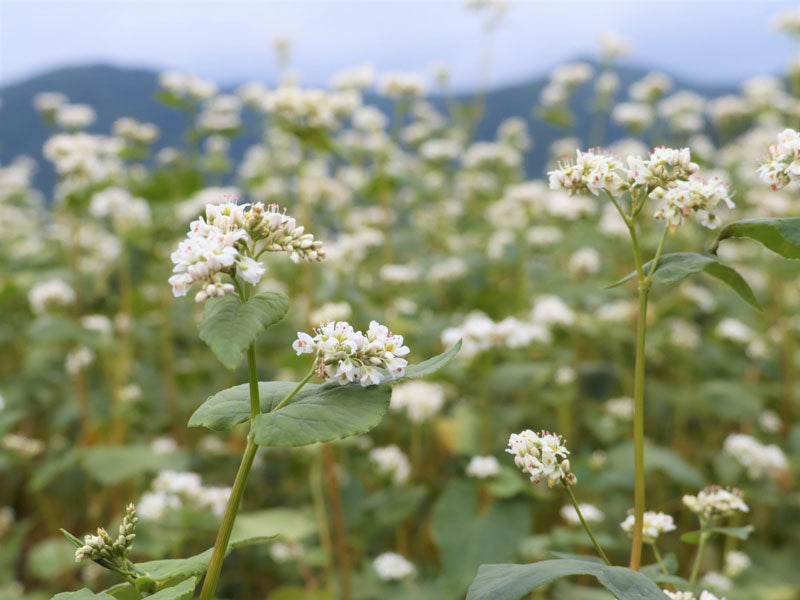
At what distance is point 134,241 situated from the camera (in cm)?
330

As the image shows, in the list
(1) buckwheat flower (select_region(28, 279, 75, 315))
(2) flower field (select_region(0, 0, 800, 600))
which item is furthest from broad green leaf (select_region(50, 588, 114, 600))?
(1) buckwheat flower (select_region(28, 279, 75, 315))

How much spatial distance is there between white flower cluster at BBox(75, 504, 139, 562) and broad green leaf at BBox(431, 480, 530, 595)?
125cm

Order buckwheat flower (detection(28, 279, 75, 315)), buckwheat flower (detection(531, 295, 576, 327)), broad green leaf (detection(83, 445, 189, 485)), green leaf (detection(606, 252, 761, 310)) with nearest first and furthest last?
1. green leaf (detection(606, 252, 761, 310))
2. broad green leaf (detection(83, 445, 189, 485))
3. buckwheat flower (detection(531, 295, 576, 327))
4. buckwheat flower (detection(28, 279, 75, 315))

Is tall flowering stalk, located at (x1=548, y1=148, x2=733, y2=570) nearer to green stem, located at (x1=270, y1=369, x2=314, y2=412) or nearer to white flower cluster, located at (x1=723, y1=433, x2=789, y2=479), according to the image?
green stem, located at (x1=270, y1=369, x2=314, y2=412)

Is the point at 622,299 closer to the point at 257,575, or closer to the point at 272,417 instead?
the point at 257,575

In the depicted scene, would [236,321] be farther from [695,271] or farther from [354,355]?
[695,271]

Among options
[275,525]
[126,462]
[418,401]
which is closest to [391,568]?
[275,525]

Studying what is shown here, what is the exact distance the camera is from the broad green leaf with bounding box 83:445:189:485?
8.49ft

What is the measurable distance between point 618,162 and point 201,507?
5.30 ft

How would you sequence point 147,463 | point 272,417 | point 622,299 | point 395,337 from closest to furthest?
point 272,417, point 395,337, point 147,463, point 622,299

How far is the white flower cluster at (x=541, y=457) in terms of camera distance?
0.98 metres

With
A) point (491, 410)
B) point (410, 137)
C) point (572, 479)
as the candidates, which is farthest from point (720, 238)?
point (410, 137)

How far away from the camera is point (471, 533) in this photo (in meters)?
2.10

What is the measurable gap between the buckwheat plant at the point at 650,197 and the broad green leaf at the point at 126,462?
6.71 ft
